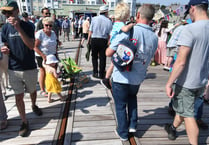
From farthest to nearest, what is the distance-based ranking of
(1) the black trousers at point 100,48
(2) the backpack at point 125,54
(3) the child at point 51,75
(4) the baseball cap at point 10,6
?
(1) the black trousers at point 100,48
(3) the child at point 51,75
(4) the baseball cap at point 10,6
(2) the backpack at point 125,54

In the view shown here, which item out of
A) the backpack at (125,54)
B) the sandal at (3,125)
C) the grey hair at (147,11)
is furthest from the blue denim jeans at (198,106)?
the sandal at (3,125)

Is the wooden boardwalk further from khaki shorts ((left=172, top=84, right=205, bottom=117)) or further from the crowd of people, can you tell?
khaki shorts ((left=172, top=84, right=205, bottom=117))

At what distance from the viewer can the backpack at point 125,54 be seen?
2.00m

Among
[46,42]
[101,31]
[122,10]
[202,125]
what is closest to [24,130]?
[46,42]

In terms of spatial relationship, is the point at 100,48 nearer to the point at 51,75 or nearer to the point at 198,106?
the point at 51,75

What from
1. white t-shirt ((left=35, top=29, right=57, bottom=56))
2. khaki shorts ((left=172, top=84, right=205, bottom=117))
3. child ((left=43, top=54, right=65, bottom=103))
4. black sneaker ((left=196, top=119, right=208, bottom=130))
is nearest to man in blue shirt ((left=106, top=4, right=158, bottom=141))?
khaki shorts ((left=172, top=84, right=205, bottom=117))

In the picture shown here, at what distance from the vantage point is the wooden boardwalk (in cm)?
254

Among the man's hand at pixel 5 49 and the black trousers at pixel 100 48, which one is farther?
the black trousers at pixel 100 48

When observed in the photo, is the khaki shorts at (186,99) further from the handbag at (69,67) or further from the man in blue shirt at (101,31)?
the man in blue shirt at (101,31)

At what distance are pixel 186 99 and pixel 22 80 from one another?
239 centimetres

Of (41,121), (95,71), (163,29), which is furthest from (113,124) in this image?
(163,29)

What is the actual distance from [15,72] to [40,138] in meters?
1.08

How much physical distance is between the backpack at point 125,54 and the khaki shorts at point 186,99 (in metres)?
0.71

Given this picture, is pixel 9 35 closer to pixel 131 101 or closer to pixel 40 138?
pixel 40 138
